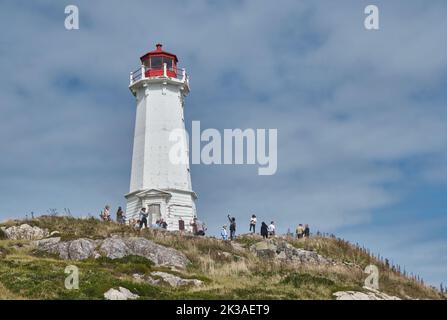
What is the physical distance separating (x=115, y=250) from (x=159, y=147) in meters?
17.9

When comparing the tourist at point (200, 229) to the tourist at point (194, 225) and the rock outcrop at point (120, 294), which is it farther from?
the rock outcrop at point (120, 294)

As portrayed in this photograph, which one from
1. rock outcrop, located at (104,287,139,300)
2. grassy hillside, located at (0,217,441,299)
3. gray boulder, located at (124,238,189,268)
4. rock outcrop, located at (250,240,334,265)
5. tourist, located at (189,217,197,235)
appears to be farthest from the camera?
tourist, located at (189,217,197,235)

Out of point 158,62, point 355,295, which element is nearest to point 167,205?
point 158,62

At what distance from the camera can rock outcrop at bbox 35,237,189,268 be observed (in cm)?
3625

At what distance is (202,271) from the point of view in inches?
1399

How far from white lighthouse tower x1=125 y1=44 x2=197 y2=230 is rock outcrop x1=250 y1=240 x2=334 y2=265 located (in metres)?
10.1

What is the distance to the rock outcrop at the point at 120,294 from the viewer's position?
2665cm

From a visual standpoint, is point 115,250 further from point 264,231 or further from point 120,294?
point 264,231

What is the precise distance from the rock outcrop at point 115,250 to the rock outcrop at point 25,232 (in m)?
3.63

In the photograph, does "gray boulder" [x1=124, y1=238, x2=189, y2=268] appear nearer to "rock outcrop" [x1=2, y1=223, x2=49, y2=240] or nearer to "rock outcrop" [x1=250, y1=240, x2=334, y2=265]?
"rock outcrop" [x1=250, y1=240, x2=334, y2=265]

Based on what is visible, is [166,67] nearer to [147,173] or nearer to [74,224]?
[147,173]

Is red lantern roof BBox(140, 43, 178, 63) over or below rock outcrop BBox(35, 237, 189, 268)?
over

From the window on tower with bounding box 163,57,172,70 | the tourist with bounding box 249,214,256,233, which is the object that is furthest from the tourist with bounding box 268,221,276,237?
the window on tower with bounding box 163,57,172,70
